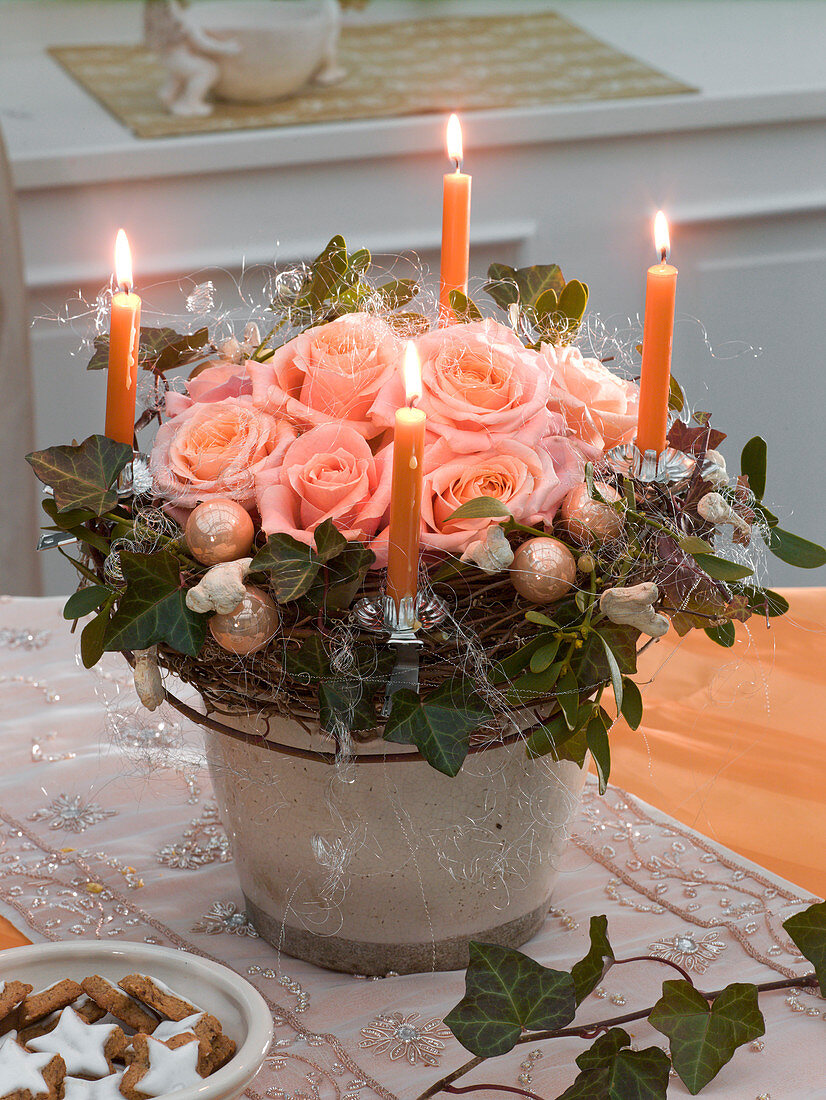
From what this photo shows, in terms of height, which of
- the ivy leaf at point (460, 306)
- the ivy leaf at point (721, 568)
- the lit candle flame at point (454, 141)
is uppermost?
the lit candle flame at point (454, 141)

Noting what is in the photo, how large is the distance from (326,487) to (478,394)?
0.26 ft

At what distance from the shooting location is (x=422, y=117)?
1.94 m

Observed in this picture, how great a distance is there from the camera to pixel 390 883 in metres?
0.55

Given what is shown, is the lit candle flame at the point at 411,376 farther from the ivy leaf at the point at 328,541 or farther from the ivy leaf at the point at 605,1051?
the ivy leaf at the point at 605,1051

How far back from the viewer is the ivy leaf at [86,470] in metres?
0.51

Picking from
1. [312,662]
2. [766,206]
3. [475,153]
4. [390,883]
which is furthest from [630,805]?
[766,206]

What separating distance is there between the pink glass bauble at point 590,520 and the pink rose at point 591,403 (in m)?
0.05

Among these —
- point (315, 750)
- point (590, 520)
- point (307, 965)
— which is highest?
point (590, 520)

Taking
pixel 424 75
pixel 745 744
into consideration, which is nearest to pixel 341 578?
pixel 745 744

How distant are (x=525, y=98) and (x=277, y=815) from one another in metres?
1.68

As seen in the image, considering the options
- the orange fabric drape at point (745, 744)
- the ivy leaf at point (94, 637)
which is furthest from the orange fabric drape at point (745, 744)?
the ivy leaf at point (94, 637)

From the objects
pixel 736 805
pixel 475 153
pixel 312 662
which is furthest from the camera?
pixel 475 153

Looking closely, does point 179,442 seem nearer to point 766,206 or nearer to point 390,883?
point 390,883

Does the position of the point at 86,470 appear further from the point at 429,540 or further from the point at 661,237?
the point at 661,237
